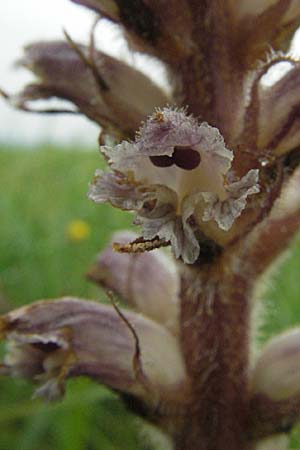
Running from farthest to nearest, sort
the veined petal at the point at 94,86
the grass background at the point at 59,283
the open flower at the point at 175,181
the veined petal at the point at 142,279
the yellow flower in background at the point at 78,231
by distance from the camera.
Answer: the yellow flower in background at the point at 78,231
the grass background at the point at 59,283
the veined petal at the point at 142,279
the veined petal at the point at 94,86
the open flower at the point at 175,181

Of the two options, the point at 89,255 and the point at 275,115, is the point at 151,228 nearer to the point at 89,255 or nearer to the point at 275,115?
the point at 275,115

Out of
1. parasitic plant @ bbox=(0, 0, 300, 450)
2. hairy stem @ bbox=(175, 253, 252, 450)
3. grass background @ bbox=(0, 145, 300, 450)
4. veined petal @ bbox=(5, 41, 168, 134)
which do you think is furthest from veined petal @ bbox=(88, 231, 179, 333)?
veined petal @ bbox=(5, 41, 168, 134)

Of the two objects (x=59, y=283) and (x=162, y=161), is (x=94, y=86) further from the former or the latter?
(x=59, y=283)

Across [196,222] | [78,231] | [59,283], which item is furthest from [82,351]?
[78,231]

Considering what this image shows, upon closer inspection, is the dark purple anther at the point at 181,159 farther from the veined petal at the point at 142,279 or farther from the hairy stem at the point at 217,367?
the veined petal at the point at 142,279

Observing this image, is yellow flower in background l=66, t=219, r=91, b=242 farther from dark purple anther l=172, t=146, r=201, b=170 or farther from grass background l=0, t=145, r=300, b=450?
dark purple anther l=172, t=146, r=201, b=170

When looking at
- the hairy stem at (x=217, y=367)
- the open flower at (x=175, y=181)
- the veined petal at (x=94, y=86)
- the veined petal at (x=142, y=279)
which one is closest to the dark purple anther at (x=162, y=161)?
the open flower at (x=175, y=181)
